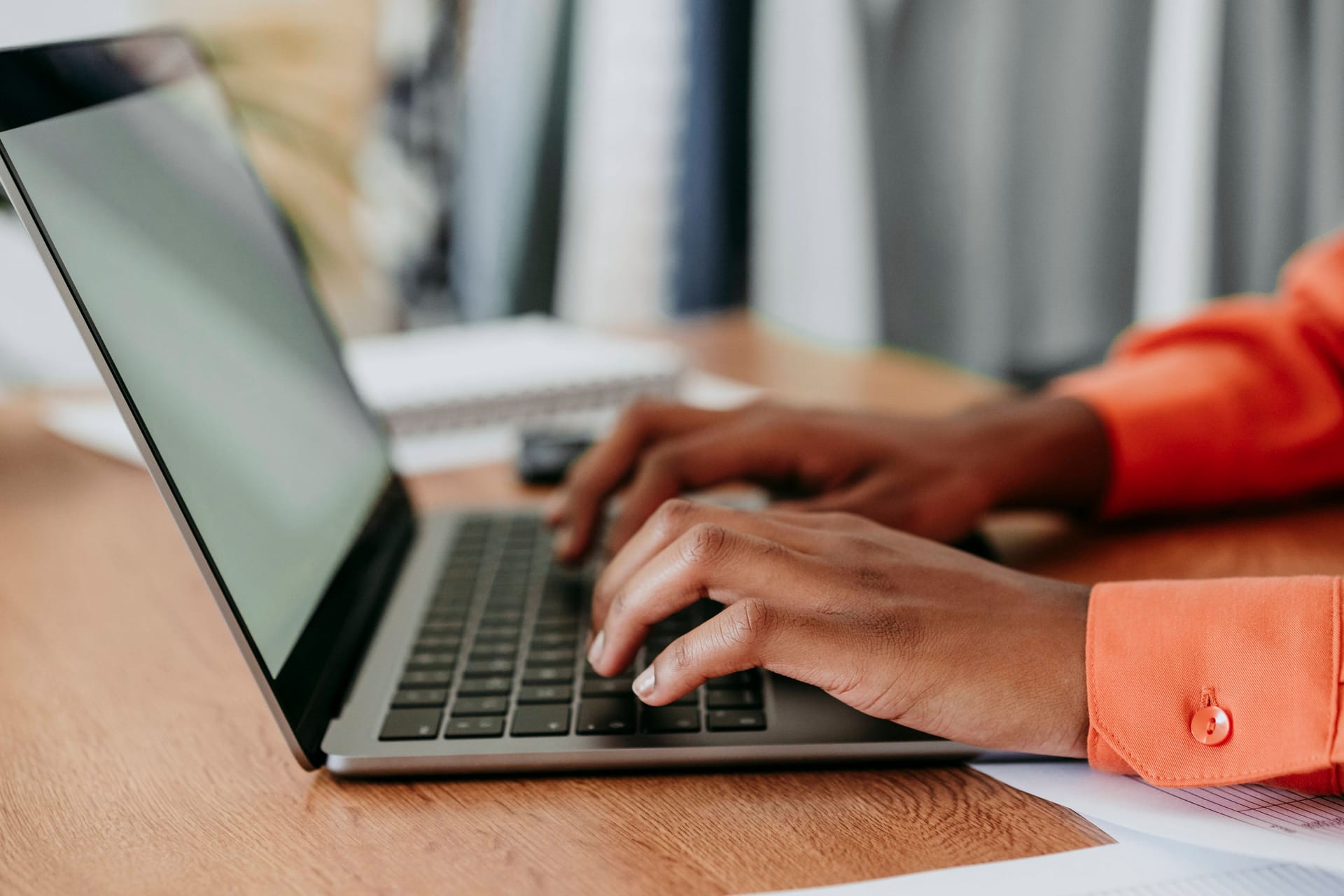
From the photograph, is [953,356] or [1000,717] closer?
[1000,717]

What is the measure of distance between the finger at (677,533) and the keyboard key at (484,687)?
0.16ft

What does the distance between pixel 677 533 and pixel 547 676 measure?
92 mm

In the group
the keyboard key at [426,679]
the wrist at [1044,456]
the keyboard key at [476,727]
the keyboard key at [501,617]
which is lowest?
the wrist at [1044,456]

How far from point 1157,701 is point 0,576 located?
70 centimetres

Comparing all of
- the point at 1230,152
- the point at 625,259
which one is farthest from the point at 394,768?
the point at 625,259

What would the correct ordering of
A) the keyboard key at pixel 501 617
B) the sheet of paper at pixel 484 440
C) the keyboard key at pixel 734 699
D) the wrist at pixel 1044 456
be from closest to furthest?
1. the keyboard key at pixel 734 699
2. the keyboard key at pixel 501 617
3. the wrist at pixel 1044 456
4. the sheet of paper at pixel 484 440

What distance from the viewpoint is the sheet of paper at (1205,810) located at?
0.39 metres

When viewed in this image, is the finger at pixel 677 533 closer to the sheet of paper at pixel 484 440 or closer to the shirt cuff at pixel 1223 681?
the shirt cuff at pixel 1223 681

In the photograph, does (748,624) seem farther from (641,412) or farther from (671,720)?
(641,412)

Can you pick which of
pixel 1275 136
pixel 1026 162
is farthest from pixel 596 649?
pixel 1026 162

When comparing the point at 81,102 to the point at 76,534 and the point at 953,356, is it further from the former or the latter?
the point at 953,356

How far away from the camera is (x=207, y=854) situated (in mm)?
426

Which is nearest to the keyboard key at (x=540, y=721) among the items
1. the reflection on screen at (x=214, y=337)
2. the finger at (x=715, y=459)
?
the reflection on screen at (x=214, y=337)

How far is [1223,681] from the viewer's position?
442 mm
